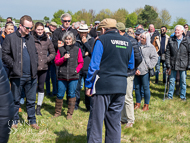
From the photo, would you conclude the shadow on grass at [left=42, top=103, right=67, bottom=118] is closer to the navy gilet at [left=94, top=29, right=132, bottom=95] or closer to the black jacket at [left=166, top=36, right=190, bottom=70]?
the navy gilet at [left=94, top=29, right=132, bottom=95]

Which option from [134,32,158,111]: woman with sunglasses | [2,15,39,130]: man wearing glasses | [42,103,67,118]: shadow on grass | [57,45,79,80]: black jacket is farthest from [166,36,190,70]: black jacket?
[2,15,39,130]: man wearing glasses

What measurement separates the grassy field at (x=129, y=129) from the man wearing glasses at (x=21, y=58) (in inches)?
22.5

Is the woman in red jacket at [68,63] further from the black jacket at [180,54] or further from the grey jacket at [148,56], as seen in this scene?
the black jacket at [180,54]

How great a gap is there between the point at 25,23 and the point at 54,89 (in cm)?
370

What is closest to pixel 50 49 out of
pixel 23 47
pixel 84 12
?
pixel 23 47

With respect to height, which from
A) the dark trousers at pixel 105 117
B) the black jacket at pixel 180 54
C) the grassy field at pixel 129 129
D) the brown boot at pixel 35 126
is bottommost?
the grassy field at pixel 129 129

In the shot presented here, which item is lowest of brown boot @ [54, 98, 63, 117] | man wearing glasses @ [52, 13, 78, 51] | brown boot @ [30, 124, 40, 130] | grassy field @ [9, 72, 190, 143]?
grassy field @ [9, 72, 190, 143]

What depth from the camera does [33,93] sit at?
525cm

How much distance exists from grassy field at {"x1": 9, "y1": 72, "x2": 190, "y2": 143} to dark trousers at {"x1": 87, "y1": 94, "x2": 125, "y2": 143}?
3.10 feet

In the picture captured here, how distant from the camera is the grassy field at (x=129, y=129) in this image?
483 centimetres

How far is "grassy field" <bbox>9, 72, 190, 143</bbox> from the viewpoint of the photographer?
483cm

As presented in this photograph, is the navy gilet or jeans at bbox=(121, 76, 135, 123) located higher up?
the navy gilet

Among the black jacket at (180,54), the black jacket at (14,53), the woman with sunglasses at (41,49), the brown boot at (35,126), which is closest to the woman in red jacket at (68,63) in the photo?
the woman with sunglasses at (41,49)

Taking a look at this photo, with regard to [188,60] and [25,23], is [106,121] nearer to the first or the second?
[25,23]
